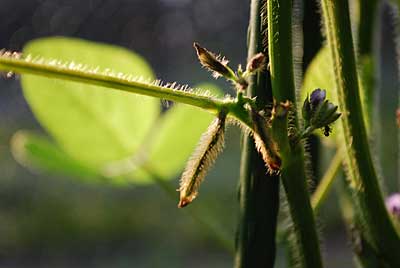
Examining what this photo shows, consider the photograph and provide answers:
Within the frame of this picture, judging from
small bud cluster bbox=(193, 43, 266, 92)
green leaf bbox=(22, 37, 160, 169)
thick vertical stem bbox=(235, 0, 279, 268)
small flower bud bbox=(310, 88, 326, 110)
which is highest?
green leaf bbox=(22, 37, 160, 169)

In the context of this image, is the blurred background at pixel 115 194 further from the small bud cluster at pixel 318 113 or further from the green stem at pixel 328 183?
the small bud cluster at pixel 318 113

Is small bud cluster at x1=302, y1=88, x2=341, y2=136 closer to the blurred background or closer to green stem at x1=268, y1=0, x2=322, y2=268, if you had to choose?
green stem at x1=268, y1=0, x2=322, y2=268

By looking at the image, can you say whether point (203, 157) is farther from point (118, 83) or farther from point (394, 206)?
point (394, 206)

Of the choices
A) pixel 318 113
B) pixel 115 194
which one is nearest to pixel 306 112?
pixel 318 113

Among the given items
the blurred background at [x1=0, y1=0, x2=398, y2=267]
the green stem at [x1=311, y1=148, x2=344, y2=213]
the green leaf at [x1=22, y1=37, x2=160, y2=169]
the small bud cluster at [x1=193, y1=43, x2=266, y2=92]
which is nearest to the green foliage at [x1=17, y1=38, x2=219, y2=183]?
the green leaf at [x1=22, y1=37, x2=160, y2=169]

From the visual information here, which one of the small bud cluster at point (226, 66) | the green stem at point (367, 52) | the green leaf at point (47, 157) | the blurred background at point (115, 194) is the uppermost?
the blurred background at point (115, 194)

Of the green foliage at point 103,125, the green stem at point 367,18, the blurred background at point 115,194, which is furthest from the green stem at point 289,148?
the blurred background at point 115,194

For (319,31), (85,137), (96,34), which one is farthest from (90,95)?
(96,34)
